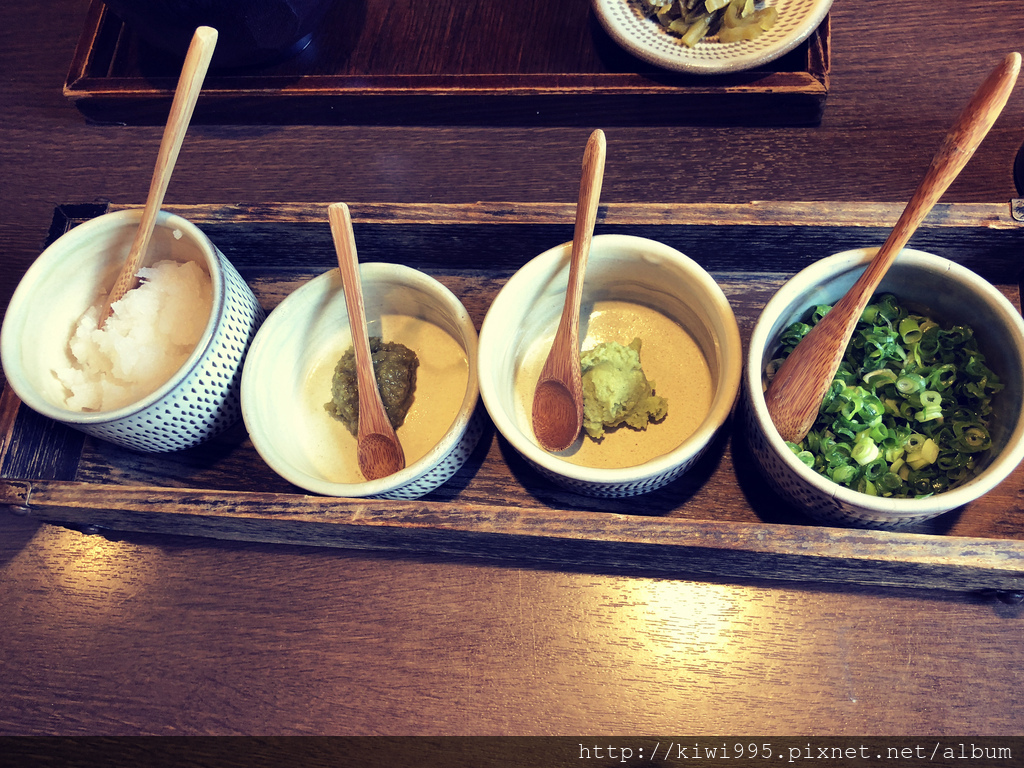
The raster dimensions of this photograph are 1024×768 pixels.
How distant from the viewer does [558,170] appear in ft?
4.07

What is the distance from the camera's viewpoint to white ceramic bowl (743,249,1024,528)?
0.79 m

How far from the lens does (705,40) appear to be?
1219 mm

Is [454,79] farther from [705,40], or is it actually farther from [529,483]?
[529,483]

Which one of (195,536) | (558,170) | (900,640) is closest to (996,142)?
(558,170)

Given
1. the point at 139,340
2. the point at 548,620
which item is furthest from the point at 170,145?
the point at 548,620

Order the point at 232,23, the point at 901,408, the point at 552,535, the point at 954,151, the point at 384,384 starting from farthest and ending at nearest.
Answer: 1. the point at 232,23
2. the point at 384,384
3. the point at 901,408
4. the point at 552,535
5. the point at 954,151

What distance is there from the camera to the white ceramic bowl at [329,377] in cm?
95

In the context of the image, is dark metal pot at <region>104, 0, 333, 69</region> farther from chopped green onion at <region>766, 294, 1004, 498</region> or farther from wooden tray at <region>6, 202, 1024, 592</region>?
chopped green onion at <region>766, 294, 1004, 498</region>

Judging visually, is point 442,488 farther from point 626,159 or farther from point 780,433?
point 626,159

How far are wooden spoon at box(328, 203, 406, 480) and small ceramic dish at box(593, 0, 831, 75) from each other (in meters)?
0.62

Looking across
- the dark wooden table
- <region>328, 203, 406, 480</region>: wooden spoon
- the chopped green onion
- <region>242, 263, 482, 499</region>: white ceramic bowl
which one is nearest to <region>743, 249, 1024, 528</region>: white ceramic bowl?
the chopped green onion

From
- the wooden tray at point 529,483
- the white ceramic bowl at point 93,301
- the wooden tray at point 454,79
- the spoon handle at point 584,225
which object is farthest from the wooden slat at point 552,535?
the wooden tray at point 454,79

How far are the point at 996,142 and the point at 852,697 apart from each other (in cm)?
98

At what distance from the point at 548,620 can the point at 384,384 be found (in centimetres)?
44
